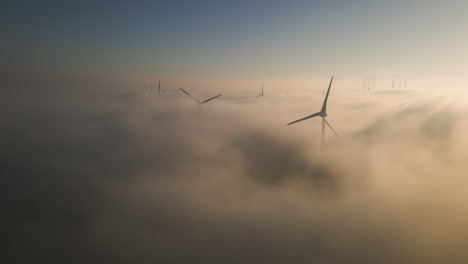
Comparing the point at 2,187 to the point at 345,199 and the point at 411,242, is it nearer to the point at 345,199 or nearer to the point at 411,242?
the point at 345,199

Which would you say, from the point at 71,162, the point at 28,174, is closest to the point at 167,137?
the point at 71,162

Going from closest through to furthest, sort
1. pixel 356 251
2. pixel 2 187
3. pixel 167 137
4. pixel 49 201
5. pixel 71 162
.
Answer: pixel 356 251, pixel 49 201, pixel 2 187, pixel 71 162, pixel 167 137

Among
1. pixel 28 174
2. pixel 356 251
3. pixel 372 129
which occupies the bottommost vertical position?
pixel 356 251

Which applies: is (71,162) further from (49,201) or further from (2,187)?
(49,201)

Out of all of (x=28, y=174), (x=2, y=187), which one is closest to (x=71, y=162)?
(x=28, y=174)

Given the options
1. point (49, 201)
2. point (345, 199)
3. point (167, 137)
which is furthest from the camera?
point (167, 137)

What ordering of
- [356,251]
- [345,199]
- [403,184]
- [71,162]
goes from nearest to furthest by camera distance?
[356,251], [345,199], [403,184], [71,162]

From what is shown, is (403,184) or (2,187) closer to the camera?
(2,187)

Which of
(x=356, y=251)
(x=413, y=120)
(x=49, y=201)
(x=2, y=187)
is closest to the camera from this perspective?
(x=356, y=251)

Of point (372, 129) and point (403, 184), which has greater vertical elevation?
point (372, 129)
